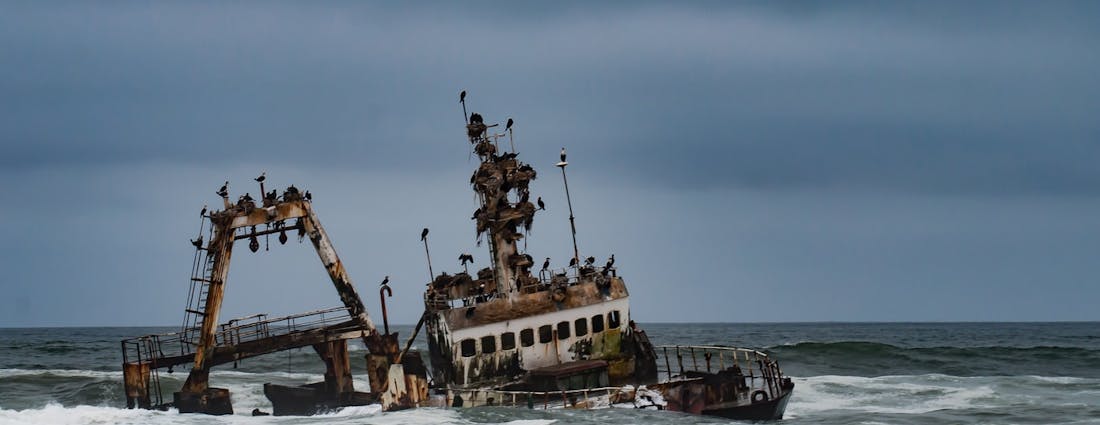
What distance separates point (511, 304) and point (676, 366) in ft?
94.3

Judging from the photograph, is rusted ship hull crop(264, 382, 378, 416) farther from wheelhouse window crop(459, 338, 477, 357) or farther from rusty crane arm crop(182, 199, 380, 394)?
wheelhouse window crop(459, 338, 477, 357)

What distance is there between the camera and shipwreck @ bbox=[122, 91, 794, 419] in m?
35.3

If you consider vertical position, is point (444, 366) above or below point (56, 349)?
below

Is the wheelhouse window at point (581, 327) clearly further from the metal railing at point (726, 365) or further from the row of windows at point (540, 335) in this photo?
the metal railing at point (726, 365)

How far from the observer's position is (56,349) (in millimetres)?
94188

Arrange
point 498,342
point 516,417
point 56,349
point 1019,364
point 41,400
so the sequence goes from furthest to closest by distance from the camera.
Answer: point 56,349 < point 1019,364 < point 41,400 < point 498,342 < point 516,417

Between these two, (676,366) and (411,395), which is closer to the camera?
(411,395)

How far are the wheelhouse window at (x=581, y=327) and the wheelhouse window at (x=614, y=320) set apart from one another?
0.78m

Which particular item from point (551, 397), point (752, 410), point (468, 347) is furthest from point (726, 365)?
point (551, 397)

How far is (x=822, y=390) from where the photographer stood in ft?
165

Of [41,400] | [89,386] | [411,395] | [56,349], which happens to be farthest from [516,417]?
[56,349]

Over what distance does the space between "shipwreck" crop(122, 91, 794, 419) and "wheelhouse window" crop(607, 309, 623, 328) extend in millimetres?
45

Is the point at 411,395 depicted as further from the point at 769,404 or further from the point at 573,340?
the point at 769,404

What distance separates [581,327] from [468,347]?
3509 millimetres
